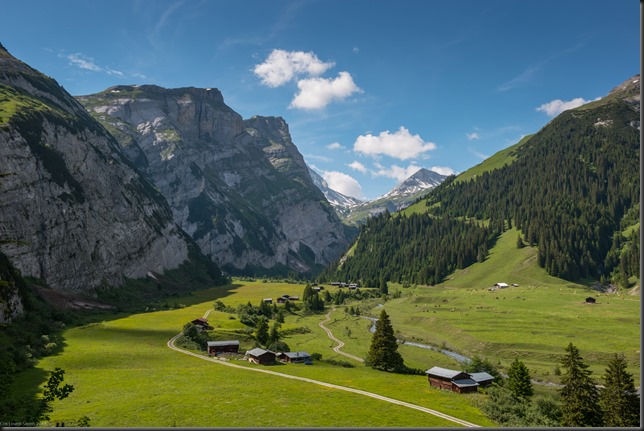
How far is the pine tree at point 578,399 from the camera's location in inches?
1762

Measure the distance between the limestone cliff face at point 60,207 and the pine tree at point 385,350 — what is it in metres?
101

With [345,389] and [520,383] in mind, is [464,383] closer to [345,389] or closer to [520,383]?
[520,383]

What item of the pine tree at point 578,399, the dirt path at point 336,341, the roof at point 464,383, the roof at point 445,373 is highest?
the pine tree at point 578,399

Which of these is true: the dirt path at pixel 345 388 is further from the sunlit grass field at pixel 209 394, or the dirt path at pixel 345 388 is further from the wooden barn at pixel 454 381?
the wooden barn at pixel 454 381

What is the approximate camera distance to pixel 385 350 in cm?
7825

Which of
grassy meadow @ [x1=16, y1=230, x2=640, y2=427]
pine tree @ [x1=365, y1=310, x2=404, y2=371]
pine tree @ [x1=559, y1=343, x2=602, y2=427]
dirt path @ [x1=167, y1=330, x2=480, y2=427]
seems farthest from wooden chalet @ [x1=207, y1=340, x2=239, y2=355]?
pine tree @ [x1=559, y1=343, x2=602, y2=427]

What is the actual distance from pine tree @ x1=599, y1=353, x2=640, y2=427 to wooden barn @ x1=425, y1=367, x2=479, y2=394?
20.6m

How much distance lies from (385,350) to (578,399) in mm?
37386

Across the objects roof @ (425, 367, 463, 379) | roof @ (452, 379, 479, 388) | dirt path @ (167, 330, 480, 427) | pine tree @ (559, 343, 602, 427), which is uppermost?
pine tree @ (559, 343, 602, 427)

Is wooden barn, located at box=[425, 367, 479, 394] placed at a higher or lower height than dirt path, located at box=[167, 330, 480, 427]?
lower

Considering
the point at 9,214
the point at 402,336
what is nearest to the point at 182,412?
the point at 402,336

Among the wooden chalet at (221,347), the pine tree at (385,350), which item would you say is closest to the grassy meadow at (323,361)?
the pine tree at (385,350)

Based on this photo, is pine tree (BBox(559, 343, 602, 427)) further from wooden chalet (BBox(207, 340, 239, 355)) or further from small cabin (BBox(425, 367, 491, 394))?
wooden chalet (BBox(207, 340, 239, 355))

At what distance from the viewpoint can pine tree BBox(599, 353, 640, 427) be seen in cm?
4241
